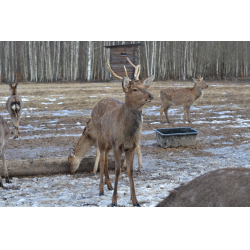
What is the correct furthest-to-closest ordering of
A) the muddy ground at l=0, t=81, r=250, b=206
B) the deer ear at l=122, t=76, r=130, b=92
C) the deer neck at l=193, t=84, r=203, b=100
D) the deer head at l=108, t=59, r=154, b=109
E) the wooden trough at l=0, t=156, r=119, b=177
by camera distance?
the deer neck at l=193, t=84, r=203, b=100
the wooden trough at l=0, t=156, r=119, b=177
the muddy ground at l=0, t=81, r=250, b=206
the deer ear at l=122, t=76, r=130, b=92
the deer head at l=108, t=59, r=154, b=109

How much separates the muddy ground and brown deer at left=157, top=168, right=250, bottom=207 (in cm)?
224

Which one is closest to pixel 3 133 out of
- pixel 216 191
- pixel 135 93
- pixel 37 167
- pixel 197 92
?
pixel 37 167

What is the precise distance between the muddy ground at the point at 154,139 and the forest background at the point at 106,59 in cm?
1434

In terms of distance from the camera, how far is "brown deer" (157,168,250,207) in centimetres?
219

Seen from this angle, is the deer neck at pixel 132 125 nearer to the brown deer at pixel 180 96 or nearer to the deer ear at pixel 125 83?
the deer ear at pixel 125 83

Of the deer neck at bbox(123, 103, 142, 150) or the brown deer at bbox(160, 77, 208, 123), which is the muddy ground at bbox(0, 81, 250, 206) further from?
the deer neck at bbox(123, 103, 142, 150)

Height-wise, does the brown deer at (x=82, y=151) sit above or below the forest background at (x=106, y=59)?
below

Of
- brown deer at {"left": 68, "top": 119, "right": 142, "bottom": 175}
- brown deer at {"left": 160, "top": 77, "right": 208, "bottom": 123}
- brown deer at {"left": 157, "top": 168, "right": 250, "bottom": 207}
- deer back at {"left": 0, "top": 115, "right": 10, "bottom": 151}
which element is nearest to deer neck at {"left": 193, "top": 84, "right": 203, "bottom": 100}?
brown deer at {"left": 160, "top": 77, "right": 208, "bottom": 123}

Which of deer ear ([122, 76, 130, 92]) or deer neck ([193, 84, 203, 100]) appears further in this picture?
deer neck ([193, 84, 203, 100])

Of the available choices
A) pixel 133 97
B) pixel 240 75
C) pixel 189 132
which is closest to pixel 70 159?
pixel 133 97

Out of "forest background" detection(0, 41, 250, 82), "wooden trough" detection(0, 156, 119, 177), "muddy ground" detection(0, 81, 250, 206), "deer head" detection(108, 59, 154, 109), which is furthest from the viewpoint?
"forest background" detection(0, 41, 250, 82)

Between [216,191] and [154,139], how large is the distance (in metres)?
7.16

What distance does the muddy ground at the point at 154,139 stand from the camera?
6.08 metres

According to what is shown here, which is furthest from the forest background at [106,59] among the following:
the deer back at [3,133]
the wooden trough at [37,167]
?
the wooden trough at [37,167]
